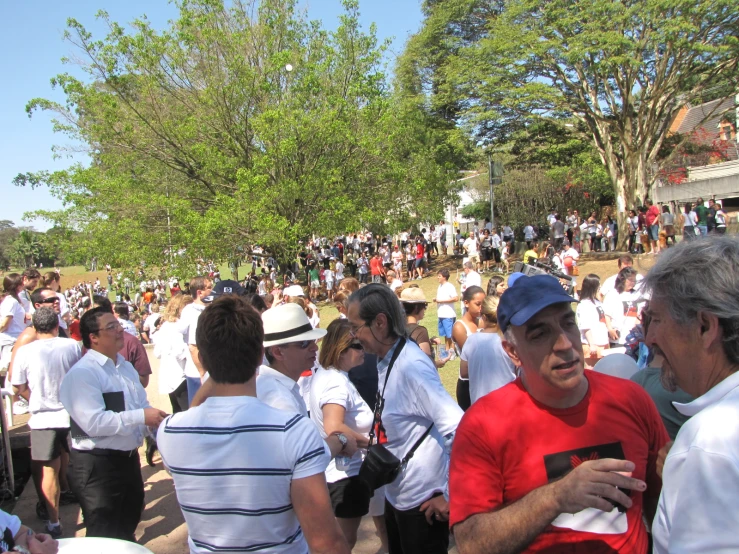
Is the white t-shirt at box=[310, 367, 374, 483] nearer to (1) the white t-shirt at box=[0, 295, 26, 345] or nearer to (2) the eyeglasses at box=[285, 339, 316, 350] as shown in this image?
(2) the eyeglasses at box=[285, 339, 316, 350]

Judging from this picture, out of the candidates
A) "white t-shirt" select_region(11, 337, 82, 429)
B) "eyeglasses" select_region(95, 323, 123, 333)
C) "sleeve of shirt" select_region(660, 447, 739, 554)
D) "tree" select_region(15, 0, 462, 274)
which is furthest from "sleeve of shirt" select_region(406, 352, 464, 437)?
"tree" select_region(15, 0, 462, 274)

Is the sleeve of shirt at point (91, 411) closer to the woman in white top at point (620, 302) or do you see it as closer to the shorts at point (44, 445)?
the shorts at point (44, 445)

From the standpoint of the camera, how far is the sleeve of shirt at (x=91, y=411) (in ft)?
11.8

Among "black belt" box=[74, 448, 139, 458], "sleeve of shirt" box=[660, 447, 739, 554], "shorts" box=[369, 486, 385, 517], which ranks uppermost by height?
"sleeve of shirt" box=[660, 447, 739, 554]

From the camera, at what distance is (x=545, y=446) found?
177 cm

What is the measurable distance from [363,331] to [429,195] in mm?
21451

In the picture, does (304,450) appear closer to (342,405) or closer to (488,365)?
(342,405)

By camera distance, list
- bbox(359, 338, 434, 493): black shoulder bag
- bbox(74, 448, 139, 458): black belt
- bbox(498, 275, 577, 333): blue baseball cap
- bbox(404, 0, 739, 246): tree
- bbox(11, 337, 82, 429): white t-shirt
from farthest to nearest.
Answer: bbox(404, 0, 739, 246): tree → bbox(11, 337, 82, 429): white t-shirt → bbox(74, 448, 139, 458): black belt → bbox(359, 338, 434, 493): black shoulder bag → bbox(498, 275, 577, 333): blue baseball cap

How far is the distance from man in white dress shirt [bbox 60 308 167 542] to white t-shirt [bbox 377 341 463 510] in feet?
5.29

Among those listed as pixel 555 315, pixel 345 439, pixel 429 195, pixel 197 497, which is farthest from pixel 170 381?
pixel 429 195

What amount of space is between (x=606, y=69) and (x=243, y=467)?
22.0 meters

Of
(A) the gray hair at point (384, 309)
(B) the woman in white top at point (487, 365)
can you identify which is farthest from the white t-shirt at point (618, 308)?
(A) the gray hair at point (384, 309)

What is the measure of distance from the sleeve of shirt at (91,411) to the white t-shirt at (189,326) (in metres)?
2.15

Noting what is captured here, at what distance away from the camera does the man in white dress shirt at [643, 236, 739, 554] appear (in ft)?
4.05
